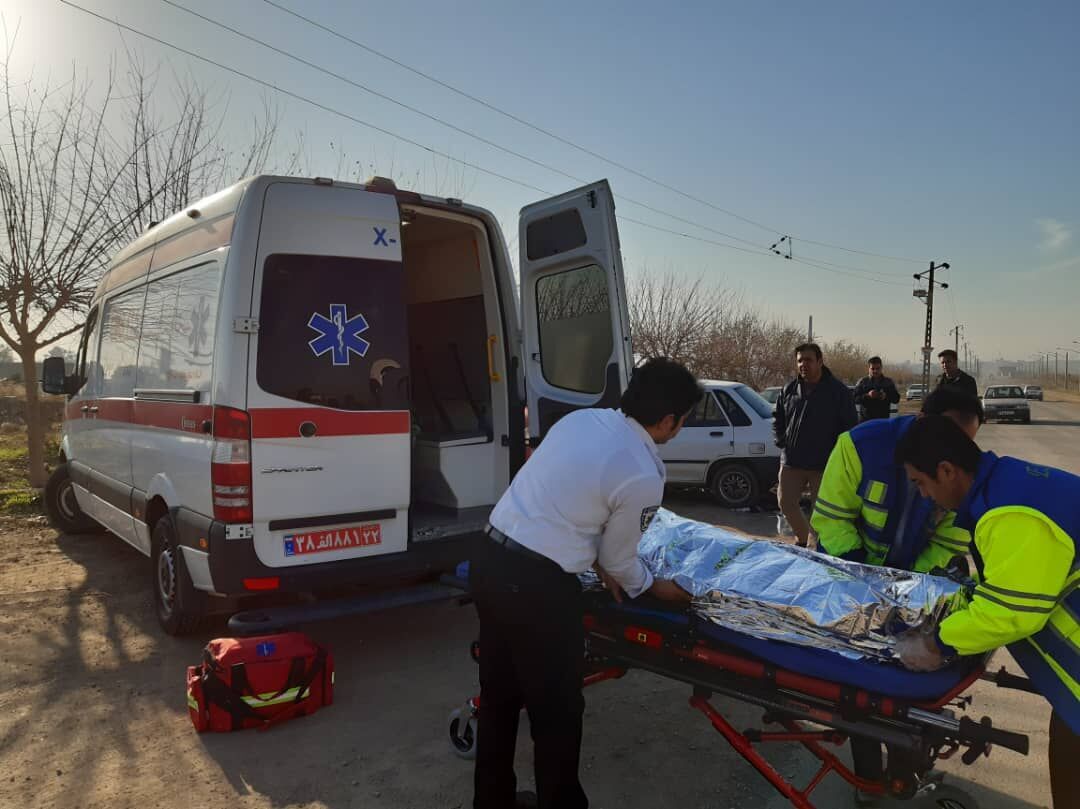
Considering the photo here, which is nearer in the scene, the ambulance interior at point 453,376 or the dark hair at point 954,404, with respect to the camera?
the dark hair at point 954,404

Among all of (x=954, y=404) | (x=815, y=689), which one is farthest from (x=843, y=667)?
(x=954, y=404)

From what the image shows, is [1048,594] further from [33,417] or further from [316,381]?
[33,417]

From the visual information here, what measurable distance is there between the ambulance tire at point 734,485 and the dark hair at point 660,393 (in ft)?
22.6

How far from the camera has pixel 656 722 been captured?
12.0ft

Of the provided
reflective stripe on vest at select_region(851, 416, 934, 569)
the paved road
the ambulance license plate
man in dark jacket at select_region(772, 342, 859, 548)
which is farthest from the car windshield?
the ambulance license plate

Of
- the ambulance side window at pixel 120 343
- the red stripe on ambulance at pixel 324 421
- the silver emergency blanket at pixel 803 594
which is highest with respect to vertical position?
the ambulance side window at pixel 120 343

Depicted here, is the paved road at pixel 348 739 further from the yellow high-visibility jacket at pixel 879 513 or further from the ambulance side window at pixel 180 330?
the ambulance side window at pixel 180 330

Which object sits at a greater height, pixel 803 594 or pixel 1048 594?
pixel 1048 594

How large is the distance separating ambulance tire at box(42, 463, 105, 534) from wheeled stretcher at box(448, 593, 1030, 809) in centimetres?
681

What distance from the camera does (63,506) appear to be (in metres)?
7.67

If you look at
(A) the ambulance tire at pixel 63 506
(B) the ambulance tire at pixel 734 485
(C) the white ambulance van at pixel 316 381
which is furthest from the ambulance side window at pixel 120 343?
(B) the ambulance tire at pixel 734 485

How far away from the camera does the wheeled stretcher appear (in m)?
2.23

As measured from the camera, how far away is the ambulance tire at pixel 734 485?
8992 millimetres

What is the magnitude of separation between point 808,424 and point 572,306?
214 centimetres
